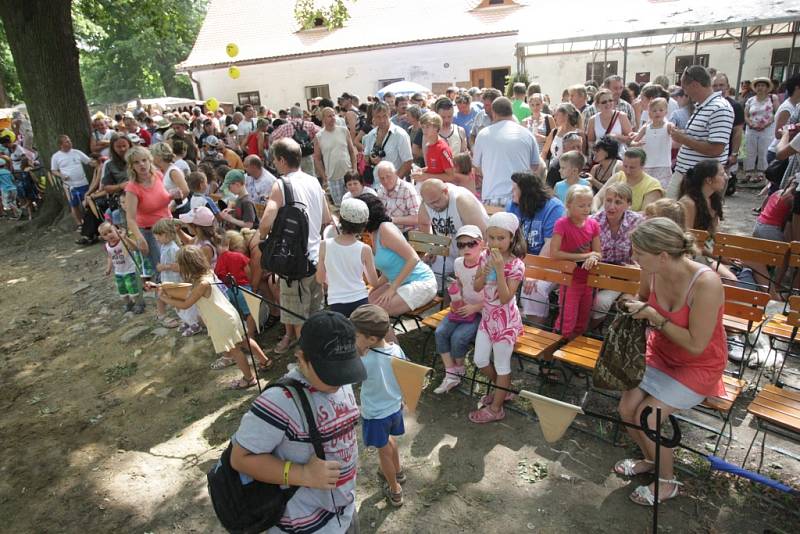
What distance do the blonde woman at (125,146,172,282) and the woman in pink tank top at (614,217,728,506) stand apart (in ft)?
17.5

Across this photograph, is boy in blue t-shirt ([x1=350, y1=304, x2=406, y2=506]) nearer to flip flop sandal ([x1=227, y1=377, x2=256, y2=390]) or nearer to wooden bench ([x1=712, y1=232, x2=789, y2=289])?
flip flop sandal ([x1=227, y1=377, x2=256, y2=390])

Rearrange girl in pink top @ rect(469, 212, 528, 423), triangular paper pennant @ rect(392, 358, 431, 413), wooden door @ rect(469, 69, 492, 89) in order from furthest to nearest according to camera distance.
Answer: wooden door @ rect(469, 69, 492, 89)
girl in pink top @ rect(469, 212, 528, 423)
triangular paper pennant @ rect(392, 358, 431, 413)

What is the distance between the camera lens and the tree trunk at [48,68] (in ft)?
30.0

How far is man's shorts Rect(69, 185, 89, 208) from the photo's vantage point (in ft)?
32.9

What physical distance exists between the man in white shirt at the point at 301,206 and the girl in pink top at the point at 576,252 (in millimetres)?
2121

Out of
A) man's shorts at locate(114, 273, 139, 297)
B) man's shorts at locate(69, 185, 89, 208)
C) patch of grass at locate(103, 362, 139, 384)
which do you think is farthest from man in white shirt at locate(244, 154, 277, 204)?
man's shorts at locate(69, 185, 89, 208)

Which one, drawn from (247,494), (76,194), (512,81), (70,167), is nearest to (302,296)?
(247,494)

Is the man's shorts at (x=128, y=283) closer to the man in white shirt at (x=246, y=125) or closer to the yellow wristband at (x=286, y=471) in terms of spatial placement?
the yellow wristband at (x=286, y=471)

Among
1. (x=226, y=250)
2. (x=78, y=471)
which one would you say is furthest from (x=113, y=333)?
(x=78, y=471)

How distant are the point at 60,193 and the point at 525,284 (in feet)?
35.0

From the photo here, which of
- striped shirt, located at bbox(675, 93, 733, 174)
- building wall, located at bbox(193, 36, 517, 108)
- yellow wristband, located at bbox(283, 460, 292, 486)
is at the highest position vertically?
building wall, located at bbox(193, 36, 517, 108)

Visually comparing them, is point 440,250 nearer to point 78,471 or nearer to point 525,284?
point 525,284

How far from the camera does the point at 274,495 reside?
1.90 meters

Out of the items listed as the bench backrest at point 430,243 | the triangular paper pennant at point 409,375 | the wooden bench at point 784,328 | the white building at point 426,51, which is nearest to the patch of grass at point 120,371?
the bench backrest at point 430,243
